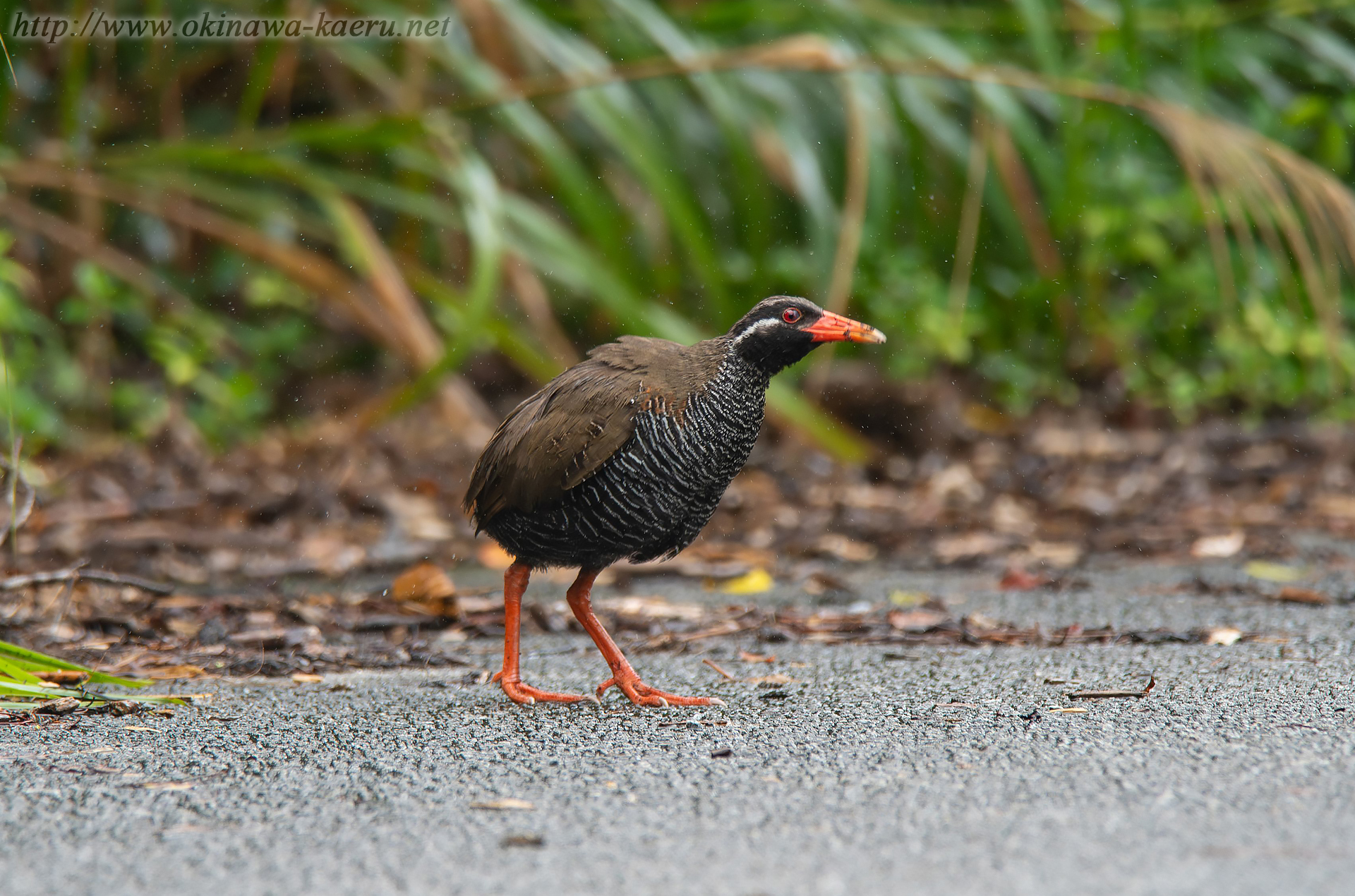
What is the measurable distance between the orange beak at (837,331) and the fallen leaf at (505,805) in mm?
1585

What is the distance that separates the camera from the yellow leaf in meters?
4.48

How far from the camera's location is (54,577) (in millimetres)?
3449

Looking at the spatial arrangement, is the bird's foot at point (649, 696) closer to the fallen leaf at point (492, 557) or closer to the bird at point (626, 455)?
the bird at point (626, 455)

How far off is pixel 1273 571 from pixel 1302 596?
546mm

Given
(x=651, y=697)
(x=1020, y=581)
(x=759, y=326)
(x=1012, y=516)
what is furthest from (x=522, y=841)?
(x=1012, y=516)

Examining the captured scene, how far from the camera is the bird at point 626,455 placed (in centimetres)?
319

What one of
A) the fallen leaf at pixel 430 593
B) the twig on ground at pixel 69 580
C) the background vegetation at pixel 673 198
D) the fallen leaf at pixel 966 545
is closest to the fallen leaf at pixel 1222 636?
the fallen leaf at pixel 966 545

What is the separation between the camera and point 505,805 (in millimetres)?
2203

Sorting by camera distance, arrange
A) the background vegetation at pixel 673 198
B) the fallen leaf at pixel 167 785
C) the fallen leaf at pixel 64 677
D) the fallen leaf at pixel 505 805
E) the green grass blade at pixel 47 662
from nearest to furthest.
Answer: the fallen leaf at pixel 505 805 → the fallen leaf at pixel 167 785 → the green grass blade at pixel 47 662 → the fallen leaf at pixel 64 677 → the background vegetation at pixel 673 198

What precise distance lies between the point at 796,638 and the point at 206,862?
1.96 m

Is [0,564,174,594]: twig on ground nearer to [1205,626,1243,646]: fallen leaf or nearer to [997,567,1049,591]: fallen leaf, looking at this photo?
[997,567,1049,591]: fallen leaf

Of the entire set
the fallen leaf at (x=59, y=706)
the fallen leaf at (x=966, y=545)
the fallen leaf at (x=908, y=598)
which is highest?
the fallen leaf at (x=59, y=706)


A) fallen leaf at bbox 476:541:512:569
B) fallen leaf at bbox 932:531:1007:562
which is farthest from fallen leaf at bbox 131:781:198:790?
fallen leaf at bbox 932:531:1007:562

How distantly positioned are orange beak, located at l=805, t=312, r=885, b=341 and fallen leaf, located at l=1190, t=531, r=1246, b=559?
1.96 meters
